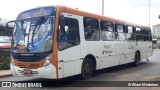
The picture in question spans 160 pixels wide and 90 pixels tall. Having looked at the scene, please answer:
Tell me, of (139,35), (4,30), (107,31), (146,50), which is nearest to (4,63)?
(4,30)

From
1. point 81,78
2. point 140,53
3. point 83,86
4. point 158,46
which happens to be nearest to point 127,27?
point 140,53

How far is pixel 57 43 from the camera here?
34.9 ft

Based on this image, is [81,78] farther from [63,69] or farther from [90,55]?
[63,69]

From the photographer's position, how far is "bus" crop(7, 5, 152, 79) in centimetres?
1055

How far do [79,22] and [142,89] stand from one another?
380 centimetres

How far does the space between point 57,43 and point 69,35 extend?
917mm

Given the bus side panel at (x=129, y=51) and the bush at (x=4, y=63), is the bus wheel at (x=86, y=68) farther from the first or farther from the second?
the bush at (x=4, y=63)

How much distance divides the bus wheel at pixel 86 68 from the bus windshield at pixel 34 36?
2411 millimetres

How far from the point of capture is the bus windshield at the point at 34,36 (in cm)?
1060

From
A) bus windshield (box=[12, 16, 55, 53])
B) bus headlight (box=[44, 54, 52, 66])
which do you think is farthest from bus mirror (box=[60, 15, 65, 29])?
bus headlight (box=[44, 54, 52, 66])

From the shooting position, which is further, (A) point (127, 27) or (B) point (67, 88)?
(A) point (127, 27)

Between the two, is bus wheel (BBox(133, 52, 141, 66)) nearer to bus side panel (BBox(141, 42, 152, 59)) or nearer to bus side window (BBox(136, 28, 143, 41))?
bus side panel (BBox(141, 42, 152, 59))

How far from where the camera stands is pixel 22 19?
1172cm

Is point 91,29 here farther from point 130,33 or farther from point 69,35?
point 130,33
